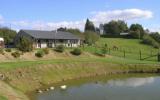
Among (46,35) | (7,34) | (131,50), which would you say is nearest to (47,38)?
(46,35)

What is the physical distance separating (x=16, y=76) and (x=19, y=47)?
24.9 meters

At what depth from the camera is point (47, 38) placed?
323ft

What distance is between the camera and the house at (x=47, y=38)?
96.1m

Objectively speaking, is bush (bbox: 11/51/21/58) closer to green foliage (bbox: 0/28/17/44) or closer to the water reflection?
the water reflection

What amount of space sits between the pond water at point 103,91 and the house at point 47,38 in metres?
35.2

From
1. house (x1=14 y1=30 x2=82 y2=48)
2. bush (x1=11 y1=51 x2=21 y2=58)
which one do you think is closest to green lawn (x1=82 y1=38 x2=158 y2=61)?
house (x1=14 y1=30 x2=82 y2=48)

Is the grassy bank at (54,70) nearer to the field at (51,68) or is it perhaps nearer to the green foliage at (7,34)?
the field at (51,68)

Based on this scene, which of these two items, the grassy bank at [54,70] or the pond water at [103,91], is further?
the grassy bank at [54,70]

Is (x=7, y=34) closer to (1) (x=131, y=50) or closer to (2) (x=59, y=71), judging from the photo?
(1) (x=131, y=50)

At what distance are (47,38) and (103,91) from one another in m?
52.1

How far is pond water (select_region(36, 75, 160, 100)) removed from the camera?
1690 inches

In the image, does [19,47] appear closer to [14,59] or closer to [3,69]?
[14,59]

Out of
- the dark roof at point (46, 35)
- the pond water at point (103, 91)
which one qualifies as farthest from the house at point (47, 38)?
the pond water at point (103, 91)

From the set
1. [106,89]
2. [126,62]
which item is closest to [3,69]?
[106,89]
